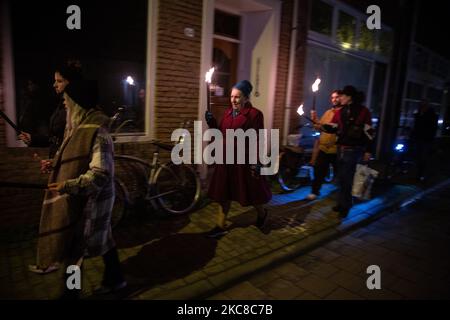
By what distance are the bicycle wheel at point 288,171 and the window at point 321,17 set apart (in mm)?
3599

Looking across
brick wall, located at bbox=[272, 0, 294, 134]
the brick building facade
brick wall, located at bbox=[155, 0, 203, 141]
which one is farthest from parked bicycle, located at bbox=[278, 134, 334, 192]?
brick wall, located at bbox=[155, 0, 203, 141]

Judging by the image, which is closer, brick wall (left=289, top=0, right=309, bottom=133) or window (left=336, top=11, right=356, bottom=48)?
brick wall (left=289, top=0, right=309, bottom=133)

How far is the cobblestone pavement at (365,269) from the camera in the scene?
3705 millimetres

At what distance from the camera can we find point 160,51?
18.2 ft

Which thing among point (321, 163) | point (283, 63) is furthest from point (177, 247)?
point (283, 63)

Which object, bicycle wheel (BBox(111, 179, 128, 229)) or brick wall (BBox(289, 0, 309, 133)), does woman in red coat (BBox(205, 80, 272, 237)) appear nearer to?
bicycle wheel (BBox(111, 179, 128, 229))

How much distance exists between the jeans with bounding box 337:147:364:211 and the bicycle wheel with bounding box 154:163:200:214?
2476 millimetres

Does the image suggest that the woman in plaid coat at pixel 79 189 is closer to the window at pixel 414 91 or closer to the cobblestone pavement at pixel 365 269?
the cobblestone pavement at pixel 365 269

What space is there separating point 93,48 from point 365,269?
4.91 metres

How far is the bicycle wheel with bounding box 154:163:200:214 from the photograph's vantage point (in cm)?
530

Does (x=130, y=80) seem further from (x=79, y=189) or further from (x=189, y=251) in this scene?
(x=79, y=189)
